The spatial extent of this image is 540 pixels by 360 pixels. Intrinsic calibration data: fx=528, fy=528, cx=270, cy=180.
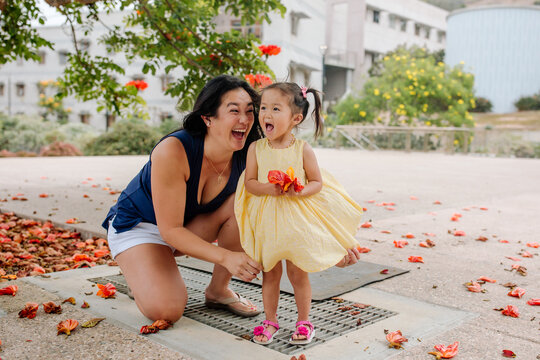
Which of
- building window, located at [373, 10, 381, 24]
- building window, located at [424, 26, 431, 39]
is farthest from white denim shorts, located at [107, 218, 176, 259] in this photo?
building window, located at [424, 26, 431, 39]

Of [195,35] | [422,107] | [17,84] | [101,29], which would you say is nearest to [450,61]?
[422,107]

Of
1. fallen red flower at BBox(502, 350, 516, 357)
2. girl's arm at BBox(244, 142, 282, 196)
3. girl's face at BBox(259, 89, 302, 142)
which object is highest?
girl's face at BBox(259, 89, 302, 142)

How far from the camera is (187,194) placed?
2.92m

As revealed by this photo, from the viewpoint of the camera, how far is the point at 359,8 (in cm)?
3569

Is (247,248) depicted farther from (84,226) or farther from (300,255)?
(84,226)

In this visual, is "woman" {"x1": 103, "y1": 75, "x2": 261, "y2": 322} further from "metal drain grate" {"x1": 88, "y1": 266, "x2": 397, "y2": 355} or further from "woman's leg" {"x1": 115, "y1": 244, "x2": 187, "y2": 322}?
"metal drain grate" {"x1": 88, "y1": 266, "x2": 397, "y2": 355}

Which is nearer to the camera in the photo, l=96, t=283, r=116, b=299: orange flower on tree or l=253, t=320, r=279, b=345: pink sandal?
l=253, t=320, r=279, b=345: pink sandal

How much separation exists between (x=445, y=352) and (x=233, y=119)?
58.3 inches

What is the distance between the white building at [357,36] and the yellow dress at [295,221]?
32744mm

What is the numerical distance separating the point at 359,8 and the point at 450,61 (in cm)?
710

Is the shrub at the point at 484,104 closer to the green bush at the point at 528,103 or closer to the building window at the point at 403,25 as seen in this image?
the green bush at the point at 528,103

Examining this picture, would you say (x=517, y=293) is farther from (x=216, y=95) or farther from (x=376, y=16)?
(x=376, y=16)

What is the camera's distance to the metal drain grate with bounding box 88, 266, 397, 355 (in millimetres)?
2555

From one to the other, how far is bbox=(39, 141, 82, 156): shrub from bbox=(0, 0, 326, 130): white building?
539cm
